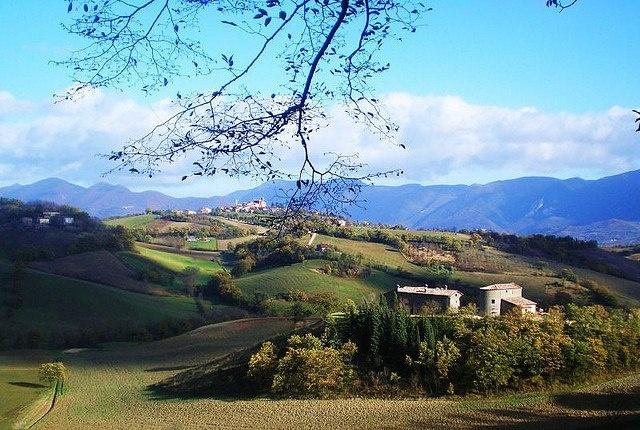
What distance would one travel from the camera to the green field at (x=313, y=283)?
63394 millimetres

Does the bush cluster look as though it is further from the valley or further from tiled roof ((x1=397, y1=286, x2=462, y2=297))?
tiled roof ((x1=397, y1=286, x2=462, y2=297))

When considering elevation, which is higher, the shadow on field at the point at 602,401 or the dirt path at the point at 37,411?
the shadow on field at the point at 602,401

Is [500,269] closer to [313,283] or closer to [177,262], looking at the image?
[313,283]

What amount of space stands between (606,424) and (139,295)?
167 ft

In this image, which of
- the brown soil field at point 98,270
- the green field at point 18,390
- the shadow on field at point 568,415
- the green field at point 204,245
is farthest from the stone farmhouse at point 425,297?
the green field at point 204,245

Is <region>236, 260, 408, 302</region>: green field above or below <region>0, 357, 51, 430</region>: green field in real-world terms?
above

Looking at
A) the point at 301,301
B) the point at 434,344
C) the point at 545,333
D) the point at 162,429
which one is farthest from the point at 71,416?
the point at 301,301

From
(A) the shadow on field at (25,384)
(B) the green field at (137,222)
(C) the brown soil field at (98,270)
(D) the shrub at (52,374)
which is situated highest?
(B) the green field at (137,222)

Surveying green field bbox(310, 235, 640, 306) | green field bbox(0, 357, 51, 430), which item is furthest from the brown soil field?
green field bbox(0, 357, 51, 430)

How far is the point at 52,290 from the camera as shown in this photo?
57.9 metres

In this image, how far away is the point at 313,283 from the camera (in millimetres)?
65312

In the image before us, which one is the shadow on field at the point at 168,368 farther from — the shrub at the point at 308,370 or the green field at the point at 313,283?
the green field at the point at 313,283

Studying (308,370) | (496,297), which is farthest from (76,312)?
(308,370)

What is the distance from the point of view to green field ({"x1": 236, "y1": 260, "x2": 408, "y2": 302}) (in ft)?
208
